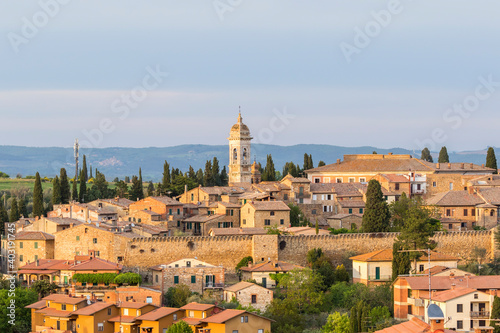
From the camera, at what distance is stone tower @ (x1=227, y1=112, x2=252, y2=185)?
287 feet

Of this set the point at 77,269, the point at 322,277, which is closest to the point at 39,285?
the point at 77,269

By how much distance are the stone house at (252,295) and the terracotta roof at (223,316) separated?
2946 millimetres

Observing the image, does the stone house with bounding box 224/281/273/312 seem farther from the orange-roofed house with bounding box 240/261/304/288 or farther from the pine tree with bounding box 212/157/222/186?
the pine tree with bounding box 212/157/222/186

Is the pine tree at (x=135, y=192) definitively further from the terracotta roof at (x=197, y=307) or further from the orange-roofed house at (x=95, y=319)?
the terracotta roof at (x=197, y=307)

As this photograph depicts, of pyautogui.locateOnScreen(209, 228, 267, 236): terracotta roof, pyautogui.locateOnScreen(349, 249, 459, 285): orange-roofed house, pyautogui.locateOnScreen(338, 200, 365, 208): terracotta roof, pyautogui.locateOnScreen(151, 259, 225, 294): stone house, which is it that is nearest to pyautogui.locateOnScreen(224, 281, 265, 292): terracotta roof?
pyautogui.locateOnScreen(151, 259, 225, 294): stone house

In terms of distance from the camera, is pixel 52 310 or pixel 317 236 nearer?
pixel 52 310

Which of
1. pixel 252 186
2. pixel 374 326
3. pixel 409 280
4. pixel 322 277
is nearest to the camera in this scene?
pixel 374 326

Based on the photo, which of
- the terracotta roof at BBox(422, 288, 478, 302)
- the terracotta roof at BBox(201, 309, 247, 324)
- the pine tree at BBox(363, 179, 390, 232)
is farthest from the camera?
the pine tree at BBox(363, 179, 390, 232)

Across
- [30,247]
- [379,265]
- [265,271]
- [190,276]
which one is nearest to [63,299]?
[190,276]

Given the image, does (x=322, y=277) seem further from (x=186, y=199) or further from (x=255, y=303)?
(x=186, y=199)

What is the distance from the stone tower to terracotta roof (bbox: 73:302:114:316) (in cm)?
3410

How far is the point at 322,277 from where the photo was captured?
58.2 metres

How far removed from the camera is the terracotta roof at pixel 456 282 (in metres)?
54.0

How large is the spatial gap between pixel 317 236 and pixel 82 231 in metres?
14.4
